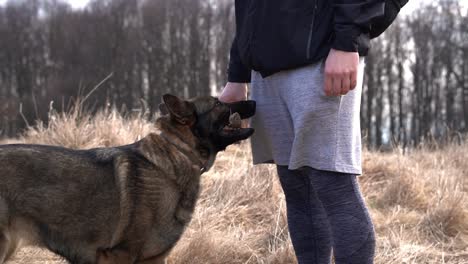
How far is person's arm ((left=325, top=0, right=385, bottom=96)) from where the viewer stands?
6.39 feet

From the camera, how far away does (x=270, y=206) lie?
4.74 metres

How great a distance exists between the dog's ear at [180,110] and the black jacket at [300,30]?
17.2 inches

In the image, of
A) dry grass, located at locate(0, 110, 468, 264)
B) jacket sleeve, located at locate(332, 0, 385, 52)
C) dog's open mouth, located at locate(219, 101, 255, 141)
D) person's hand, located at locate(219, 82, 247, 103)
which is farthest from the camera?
dry grass, located at locate(0, 110, 468, 264)

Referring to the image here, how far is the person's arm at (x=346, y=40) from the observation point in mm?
1948

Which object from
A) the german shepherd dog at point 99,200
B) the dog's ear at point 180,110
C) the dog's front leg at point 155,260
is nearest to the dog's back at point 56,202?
the german shepherd dog at point 99,200

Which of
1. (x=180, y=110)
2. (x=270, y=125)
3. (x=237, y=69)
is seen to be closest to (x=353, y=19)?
(x=270, y=125)

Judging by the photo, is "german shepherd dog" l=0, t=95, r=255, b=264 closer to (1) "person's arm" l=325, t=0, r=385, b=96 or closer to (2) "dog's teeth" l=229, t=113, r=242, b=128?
(2) "dog's teeth" l=229, t=113, r=242, b=128

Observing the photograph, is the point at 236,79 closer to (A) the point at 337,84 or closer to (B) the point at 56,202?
(A) the point at 337,84

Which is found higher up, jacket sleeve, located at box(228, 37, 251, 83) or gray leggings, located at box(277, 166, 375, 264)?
jacket sleeve, located at box(228, 37, 251, 83)

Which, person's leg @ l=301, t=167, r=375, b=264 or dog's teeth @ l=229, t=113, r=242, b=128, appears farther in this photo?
dog's teeth @ l=229, t=113, r=242, b=128

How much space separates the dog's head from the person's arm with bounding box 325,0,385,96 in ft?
2.27

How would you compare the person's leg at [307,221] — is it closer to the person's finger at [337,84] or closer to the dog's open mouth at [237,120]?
the dog's open mouth at [237,120]

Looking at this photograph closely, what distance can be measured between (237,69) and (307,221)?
2.92 ft

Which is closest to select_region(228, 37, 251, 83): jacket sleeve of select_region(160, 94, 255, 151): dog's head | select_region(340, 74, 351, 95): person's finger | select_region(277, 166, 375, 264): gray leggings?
select_region(160, 94, 255, 151): dog's head
